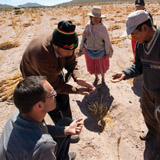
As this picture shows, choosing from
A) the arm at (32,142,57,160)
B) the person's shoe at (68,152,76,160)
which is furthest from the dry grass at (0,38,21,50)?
the arm at (32,142,57,160)

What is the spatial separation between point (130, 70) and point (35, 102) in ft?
4.56

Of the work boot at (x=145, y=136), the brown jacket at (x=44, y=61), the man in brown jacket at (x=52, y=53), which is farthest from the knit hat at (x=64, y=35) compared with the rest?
the work boot at (x=145, y=136)

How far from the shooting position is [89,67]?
3717 mm

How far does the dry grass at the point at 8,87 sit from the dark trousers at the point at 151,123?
298 cm

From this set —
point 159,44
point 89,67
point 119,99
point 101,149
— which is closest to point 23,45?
point 89,67

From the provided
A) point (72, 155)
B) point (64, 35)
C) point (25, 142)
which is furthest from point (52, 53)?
point (72, 155)

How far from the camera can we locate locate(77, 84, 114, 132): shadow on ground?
2839 millimetres

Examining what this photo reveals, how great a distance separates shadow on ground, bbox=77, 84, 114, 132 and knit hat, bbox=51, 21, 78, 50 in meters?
1.68

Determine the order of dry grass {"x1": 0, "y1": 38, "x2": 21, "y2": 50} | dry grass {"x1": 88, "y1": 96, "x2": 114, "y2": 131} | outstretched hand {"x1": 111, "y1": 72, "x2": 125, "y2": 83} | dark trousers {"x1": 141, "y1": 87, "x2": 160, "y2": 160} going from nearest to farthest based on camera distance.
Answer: dark trousers {"x1": 141, "y1": 87, "x2": 160, "y2": 160} → outstretched hand {"x1": 111, "y1": 72, "x2": 125, "y2": 83} → dry grass {"x1": 88, "y1": 96, "x2": 114, "y2": 131} → dry grass {"x1": 0, "y1": 38, "x2": 21, "y2": 50}

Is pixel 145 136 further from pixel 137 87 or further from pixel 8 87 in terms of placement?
pixel 8 87

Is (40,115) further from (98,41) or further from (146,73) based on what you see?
(98,41)

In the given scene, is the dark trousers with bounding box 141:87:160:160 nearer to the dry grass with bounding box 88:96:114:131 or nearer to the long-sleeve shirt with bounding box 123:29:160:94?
the long-sleeve shirt with bounding box 123:29:160:94

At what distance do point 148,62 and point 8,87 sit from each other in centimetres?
356

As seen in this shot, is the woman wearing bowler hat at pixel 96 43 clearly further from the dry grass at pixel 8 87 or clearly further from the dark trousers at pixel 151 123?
the dry grass at pixel 8 87
